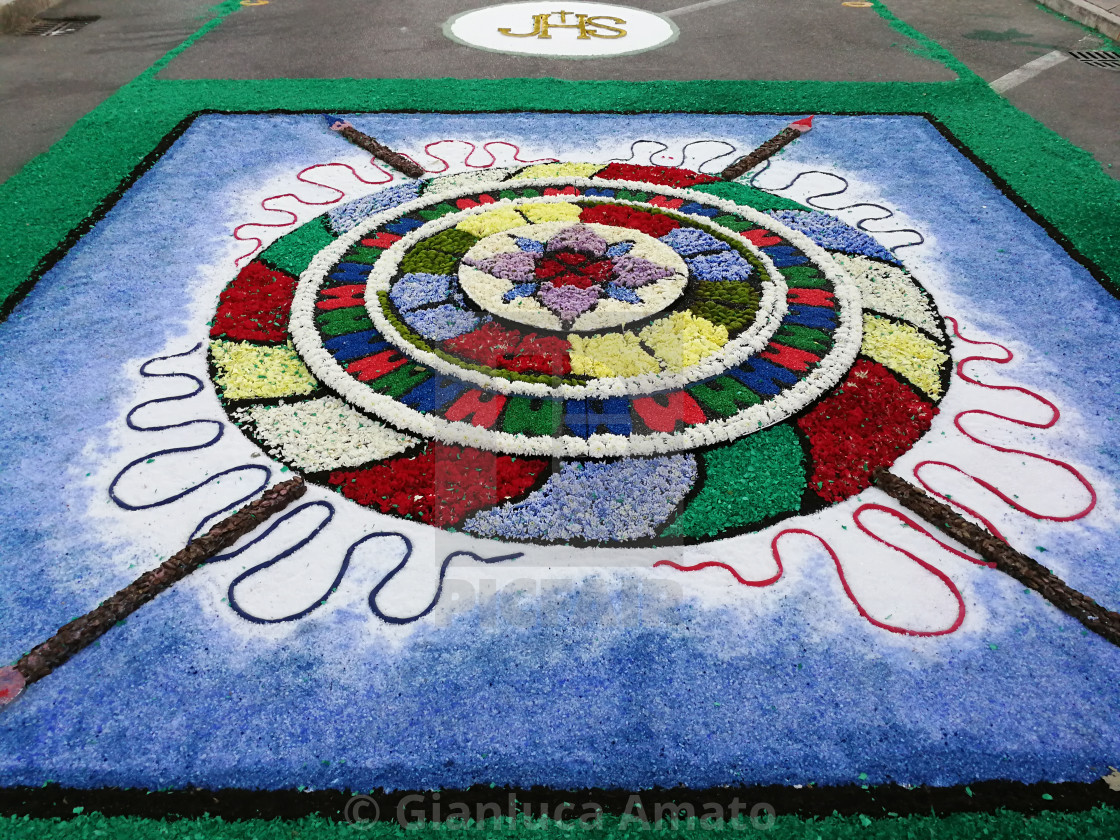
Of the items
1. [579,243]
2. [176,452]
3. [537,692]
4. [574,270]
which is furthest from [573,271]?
[537,692]

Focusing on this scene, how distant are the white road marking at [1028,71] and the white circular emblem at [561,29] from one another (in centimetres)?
350

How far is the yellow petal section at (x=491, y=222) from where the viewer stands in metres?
5.20

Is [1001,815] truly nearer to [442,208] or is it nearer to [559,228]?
[559,228]

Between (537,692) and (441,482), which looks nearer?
(537,692)

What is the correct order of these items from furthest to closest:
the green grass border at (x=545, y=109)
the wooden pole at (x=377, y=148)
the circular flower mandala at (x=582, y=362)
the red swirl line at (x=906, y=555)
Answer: the wooden pole at (x=377, y=148)
the green grass border at (x=545, y=109)
the circular flower mandala at (x=582, y=362)
the red swirl line at (x=906, y=555)

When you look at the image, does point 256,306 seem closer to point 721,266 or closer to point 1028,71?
point 721,266

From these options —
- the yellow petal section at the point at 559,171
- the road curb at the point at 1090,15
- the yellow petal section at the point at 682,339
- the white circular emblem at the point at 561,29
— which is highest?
the road curb at the point at 1090,15

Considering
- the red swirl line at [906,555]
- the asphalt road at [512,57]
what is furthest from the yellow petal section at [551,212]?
the asphalt road at [512,57]

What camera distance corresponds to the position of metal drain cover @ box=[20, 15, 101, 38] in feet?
30.6

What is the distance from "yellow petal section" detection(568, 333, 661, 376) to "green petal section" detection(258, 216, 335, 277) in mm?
1921

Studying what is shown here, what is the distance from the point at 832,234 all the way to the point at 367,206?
125 inches

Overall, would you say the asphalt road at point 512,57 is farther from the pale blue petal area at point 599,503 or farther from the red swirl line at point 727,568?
the red swirl line at point 727,568

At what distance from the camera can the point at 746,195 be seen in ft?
19.2

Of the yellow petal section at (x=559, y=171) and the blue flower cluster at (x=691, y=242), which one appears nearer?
the blue flower cluster at (x=691, y=242)
